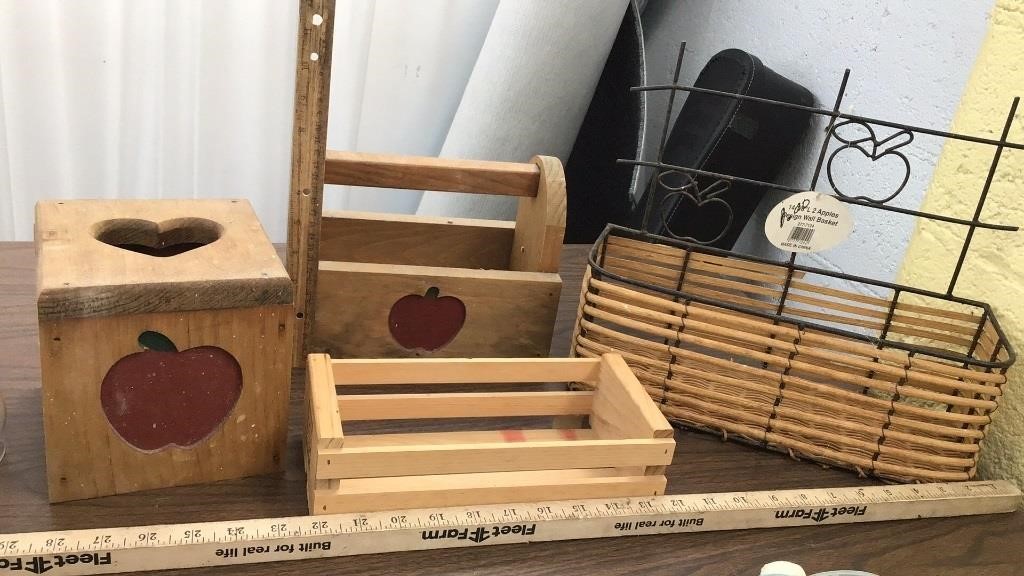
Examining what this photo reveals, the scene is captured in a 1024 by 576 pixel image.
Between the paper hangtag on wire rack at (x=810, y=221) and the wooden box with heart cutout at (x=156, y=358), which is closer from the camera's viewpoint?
the wooden box with heart cutout at (x=156, y=358)

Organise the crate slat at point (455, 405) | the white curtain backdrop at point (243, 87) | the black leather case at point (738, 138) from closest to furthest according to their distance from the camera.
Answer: the crate slat at point (455, 405) < the black leather case at point (738, 138) < the white curtain backdrop at point (243, 87)

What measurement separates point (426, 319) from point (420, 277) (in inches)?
1.9

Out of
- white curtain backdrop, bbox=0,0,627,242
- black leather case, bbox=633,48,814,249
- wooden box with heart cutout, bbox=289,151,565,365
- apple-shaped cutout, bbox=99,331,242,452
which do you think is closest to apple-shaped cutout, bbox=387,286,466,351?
wooden box with heart cutout, bbox=289,151,565,365

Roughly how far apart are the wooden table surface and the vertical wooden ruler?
3.7 inches

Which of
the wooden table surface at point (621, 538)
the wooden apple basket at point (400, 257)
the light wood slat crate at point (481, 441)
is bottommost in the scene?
the wooden table surface at point (621, 538)

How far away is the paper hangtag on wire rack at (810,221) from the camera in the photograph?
71cm

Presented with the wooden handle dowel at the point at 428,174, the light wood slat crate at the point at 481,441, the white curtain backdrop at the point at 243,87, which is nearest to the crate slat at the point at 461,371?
the light wood slat crate at the point at 481,441

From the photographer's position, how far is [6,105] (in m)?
Result: 1.32

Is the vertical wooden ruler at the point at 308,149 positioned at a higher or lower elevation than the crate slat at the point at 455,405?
higher

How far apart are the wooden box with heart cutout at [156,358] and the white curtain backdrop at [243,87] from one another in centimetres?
79

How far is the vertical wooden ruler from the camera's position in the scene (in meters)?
0.69

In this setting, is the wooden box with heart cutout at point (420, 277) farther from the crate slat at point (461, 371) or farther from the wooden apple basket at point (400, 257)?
the crate slat at point (461, 371)

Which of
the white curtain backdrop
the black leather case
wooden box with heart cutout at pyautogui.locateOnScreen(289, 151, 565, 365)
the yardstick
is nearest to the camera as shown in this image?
the yardstick

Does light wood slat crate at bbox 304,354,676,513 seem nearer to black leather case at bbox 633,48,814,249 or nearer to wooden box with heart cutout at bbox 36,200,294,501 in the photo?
wooden box with heart cutout at bbox 36,200,294,501
